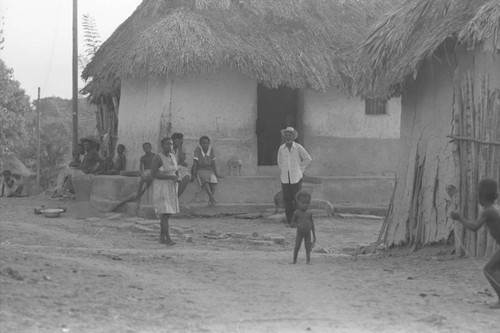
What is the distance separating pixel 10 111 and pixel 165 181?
2135cm

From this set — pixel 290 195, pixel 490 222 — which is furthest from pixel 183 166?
pixel 490 222

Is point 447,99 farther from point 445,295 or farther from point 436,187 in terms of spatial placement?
point 445,295

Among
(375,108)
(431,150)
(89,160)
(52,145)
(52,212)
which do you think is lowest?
(52,212)

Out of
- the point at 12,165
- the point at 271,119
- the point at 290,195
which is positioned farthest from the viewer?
the point at 12,165

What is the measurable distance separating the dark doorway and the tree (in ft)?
41.6

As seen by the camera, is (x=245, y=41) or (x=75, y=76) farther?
(x=75, y=76)

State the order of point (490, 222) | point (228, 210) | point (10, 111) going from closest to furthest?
point (490, 222), point (228, 210), point (10, 111)

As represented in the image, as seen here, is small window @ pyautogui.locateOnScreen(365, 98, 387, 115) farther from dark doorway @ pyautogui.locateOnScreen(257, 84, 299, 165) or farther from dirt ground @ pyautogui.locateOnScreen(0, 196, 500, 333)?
dirt ground @ pyautogui.locateOnScreen(0, 196, 500, 333)

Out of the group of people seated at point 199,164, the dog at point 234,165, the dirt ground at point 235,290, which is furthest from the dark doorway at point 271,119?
the dirt ground at point 235,290

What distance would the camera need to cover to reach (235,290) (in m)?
6.92

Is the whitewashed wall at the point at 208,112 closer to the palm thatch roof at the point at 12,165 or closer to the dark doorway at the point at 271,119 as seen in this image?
the dark doorway at the point at 271,119

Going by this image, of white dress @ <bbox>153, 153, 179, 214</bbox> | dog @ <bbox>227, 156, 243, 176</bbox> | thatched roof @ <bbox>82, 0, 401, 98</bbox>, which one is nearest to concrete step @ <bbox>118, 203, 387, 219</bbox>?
dog @ <bbox>227, 156, 243, 176</bbox>

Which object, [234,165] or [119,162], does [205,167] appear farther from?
[119,162]

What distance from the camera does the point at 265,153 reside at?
1917 cm
